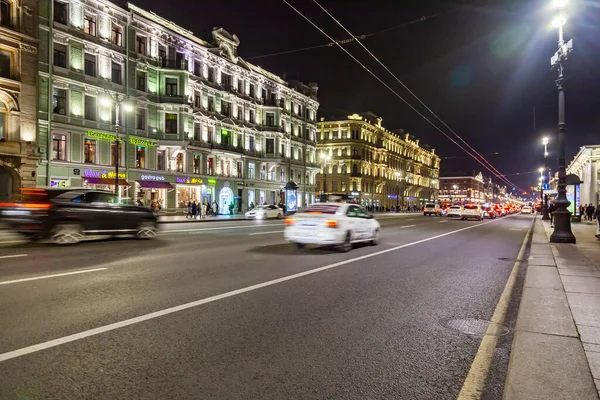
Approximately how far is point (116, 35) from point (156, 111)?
24.1 ft

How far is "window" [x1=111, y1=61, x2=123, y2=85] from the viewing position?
1427 inches

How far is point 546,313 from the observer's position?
586 cm

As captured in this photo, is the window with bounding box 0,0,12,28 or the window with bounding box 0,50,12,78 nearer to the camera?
the window with bounding box 0,0,12,28

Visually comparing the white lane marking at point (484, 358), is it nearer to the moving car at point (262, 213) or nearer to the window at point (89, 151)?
the moving car at point (262, 213)

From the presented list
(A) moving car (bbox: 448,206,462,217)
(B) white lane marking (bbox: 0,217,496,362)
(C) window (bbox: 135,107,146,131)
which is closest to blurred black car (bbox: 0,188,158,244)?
(B) white lane marking (bbox: 0,217,496,362)

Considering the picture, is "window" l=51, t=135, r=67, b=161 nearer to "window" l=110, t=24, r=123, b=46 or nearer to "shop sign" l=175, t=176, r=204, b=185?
"window" l=110, t=24, r=123, b=46

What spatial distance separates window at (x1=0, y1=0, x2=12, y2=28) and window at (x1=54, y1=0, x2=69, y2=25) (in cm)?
345

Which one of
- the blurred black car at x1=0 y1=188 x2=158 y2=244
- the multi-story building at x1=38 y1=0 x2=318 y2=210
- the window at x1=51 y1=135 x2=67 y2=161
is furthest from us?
the multi-story building at x1=38 y1=0 x2=318 y2=210

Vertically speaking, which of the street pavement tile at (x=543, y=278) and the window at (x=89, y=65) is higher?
the window at (x=89, y=65)

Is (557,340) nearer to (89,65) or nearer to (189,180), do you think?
(89,65)

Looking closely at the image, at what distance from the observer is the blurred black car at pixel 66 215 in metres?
Answer: 12.7

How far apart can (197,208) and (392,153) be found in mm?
74916

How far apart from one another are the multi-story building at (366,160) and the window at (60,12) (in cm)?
5011

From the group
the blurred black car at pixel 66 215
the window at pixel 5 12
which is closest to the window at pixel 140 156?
the window at pixel 5 12
